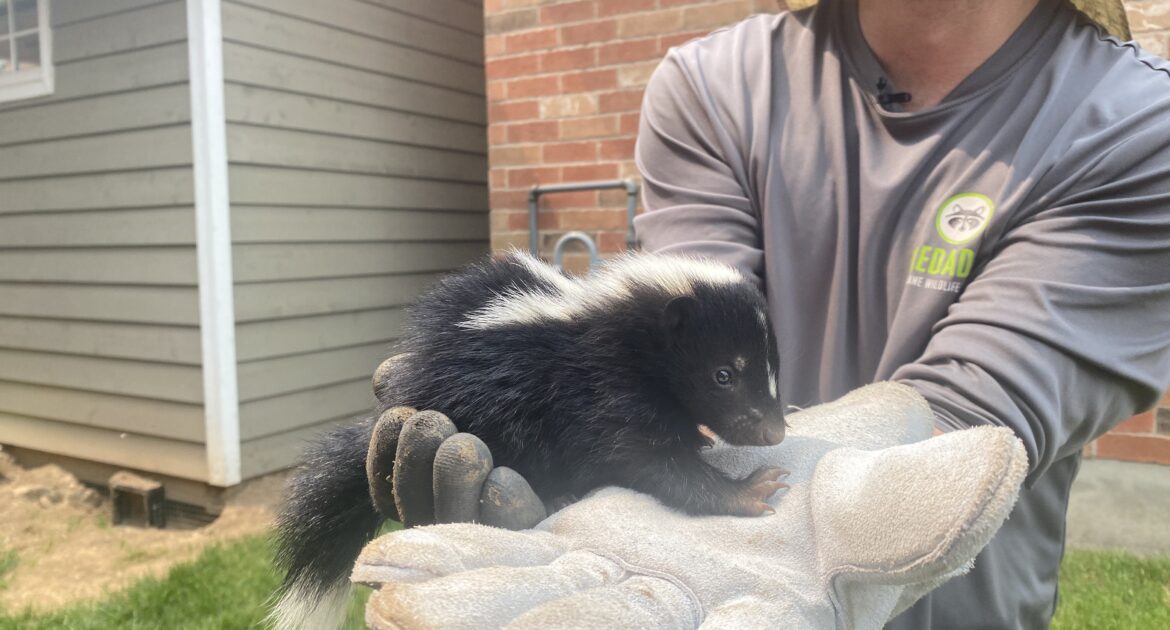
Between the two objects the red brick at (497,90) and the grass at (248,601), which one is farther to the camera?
the red brick at (497,90)

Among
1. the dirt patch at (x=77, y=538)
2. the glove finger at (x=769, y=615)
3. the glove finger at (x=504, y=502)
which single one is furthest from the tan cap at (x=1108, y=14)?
the dirt patch at (x=77, y=538)

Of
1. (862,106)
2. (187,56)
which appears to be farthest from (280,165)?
(862,106)

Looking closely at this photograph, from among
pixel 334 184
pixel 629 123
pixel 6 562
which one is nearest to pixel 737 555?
pixel 629 123

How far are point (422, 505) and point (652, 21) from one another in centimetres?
433

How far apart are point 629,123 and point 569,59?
603mm

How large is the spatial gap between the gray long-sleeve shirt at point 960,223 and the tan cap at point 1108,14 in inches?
1.2

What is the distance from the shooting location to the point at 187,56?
5527mm

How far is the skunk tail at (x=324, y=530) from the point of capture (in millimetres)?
1987

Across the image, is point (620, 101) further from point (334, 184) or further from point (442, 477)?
point (442, 477)

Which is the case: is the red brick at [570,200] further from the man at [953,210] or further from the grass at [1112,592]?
the grass at [1112,592]

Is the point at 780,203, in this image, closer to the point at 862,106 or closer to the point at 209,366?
the point at 862,106

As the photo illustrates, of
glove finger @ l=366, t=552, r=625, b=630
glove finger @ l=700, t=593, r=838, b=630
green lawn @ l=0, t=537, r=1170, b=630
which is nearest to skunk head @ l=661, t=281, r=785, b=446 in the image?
glove finger @ l=700, t=593, r=838, b=630

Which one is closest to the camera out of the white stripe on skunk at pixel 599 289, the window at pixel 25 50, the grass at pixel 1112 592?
the white stripe on skunk at pixel 599 289

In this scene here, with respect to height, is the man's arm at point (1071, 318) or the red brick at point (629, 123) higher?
the red brick at point (629, 123)
